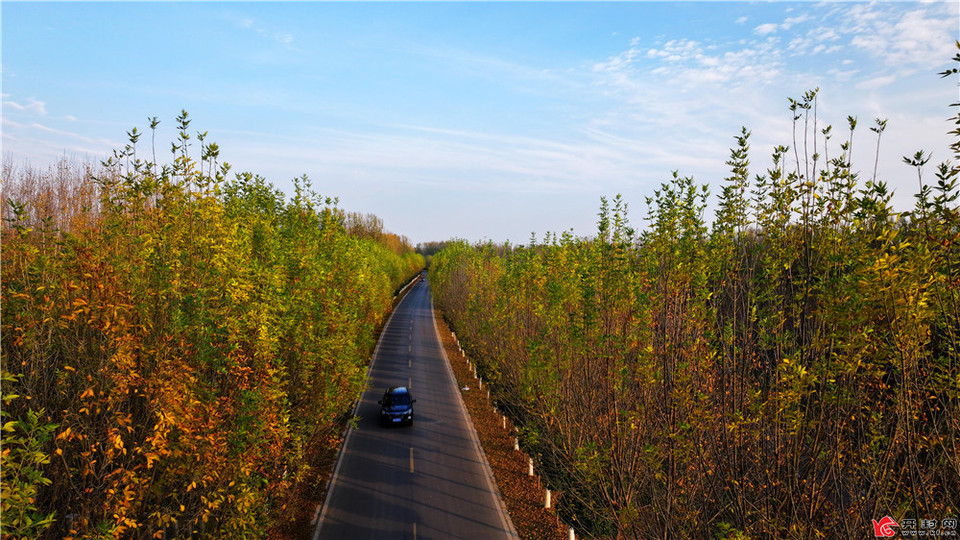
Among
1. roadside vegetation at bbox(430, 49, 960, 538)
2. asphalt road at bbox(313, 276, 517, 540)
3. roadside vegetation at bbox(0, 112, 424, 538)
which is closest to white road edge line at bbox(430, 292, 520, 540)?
asphalt road at bbox(313, 276, 517, 540)

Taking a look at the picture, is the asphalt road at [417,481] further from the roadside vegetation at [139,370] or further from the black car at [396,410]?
the roadside vegetation at [139,370]

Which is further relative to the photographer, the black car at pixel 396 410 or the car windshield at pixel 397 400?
the car windshield at pixel 397 400

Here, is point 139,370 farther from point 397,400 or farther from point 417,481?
point 397,400

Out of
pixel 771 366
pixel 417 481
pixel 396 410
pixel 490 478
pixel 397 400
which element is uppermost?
pixel 771 366

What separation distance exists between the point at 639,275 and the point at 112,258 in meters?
11.8

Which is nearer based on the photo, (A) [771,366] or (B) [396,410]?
(A) [771,366]

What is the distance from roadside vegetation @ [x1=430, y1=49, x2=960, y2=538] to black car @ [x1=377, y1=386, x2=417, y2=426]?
7773 millimetres

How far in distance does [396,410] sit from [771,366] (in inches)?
682

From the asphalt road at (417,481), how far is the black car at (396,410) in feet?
1.61

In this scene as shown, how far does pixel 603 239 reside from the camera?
48.4 ft

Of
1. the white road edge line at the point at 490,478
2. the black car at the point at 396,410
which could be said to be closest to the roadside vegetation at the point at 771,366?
the white road edge line at the point at 490,478

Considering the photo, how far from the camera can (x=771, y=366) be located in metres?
11.2

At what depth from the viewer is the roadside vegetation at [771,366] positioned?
17.9 feet

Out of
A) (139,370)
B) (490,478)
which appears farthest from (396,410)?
(139,370)
